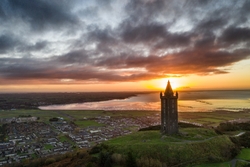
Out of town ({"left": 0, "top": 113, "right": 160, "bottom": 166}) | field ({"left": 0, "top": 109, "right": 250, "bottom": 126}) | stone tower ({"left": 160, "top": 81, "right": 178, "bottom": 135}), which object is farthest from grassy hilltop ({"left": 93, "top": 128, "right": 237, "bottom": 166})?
field ({"left": 0, "top": 109, "right": 250, "bottom": 126})

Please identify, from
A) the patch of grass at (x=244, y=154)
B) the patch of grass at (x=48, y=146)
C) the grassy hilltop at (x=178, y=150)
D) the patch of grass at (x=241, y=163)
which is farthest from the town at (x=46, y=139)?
the patch of grass at (x=241, y=163)

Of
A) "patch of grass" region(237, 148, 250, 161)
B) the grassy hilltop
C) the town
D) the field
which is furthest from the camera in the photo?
the field

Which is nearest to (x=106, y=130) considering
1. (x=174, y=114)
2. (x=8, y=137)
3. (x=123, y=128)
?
(x=123, y=128)

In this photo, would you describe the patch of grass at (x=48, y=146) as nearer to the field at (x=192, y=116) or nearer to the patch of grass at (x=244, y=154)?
the field at (x=192, y=116)

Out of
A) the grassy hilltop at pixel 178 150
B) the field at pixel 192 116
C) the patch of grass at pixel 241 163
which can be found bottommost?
the field at pixel 192 116

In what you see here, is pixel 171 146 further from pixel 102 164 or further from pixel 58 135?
pixel 58 135

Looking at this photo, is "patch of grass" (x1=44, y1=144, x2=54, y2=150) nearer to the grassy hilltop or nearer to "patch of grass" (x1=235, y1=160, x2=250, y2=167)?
the grassy hilltop

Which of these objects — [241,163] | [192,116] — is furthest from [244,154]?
[192,116]

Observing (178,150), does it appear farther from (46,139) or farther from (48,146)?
(46,139)
